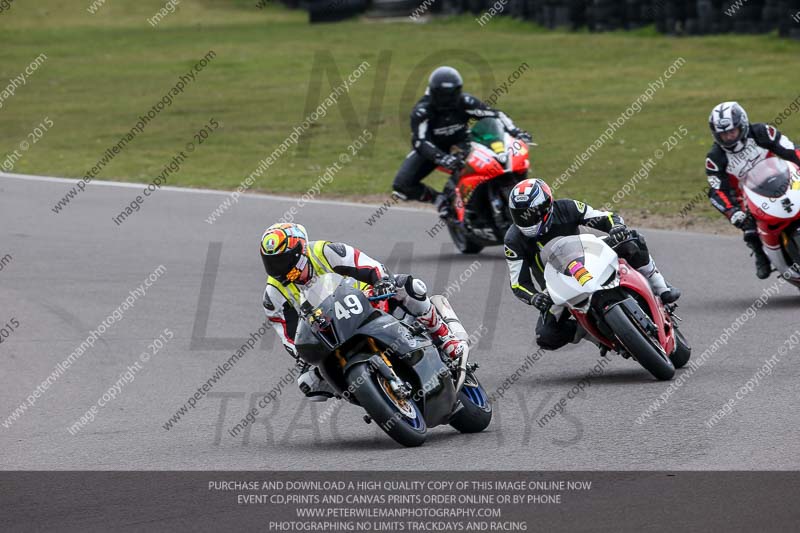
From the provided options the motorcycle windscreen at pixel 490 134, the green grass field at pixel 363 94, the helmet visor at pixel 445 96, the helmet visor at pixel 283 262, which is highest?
the helmet visor at pixel 283 262

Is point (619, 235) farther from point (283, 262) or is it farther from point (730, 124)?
point (730, 124)

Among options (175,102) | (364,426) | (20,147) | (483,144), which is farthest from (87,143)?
(364,426)

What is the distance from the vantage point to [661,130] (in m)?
24.4

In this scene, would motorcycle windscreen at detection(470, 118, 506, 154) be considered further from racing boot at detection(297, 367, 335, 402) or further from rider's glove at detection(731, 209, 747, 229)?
racing boot at detection(297, 367, 335, 402)

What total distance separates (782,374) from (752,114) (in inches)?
603

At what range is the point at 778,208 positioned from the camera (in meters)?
12.1

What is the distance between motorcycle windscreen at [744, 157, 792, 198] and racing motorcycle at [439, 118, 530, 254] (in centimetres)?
345

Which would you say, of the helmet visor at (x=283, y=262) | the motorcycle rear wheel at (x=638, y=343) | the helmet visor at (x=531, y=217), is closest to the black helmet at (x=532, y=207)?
the helmet visor at (x=531, y=217)

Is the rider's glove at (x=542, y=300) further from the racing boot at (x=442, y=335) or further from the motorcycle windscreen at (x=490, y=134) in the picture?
the motorcycle windscreen at (x=490, y=134)

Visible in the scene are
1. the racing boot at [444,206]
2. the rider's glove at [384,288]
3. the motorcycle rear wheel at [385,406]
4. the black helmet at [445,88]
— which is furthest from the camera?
the racing boot at [444,206]

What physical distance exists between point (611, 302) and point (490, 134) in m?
6.40

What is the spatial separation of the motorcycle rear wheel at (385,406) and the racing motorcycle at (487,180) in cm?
737

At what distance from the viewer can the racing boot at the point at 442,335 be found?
343 inches
